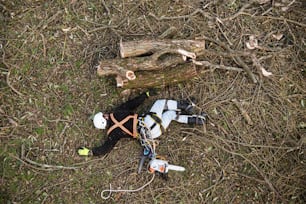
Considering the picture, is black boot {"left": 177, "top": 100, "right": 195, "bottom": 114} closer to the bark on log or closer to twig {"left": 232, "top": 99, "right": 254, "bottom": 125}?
the bark on log

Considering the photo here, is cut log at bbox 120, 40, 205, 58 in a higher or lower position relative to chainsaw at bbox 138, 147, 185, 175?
higher

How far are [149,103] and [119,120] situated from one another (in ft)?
1.37

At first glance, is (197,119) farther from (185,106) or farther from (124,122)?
(124,122)

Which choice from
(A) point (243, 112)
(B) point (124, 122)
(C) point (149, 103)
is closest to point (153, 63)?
(C) point (149, 103)

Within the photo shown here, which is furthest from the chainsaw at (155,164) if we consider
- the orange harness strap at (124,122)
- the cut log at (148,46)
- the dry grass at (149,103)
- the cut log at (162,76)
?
the cut log at (148,46)

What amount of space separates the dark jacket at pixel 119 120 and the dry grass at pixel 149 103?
11 centimetres

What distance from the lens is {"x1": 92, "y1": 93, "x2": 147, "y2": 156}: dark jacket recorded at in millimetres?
3975

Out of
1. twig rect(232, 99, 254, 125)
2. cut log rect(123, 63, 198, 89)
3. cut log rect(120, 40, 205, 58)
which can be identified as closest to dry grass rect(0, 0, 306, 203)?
twig rect(232, 99, 254, 125)

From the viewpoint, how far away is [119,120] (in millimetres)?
3965

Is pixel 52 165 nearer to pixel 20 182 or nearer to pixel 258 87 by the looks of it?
pixel 20 182

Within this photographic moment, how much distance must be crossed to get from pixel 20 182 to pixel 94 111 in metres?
0.99

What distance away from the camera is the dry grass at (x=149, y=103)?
408cm

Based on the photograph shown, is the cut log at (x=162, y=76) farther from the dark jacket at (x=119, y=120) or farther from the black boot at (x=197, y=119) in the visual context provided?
the black boot at (x=197, y=119)

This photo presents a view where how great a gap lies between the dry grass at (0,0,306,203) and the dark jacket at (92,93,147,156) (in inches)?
4.3
